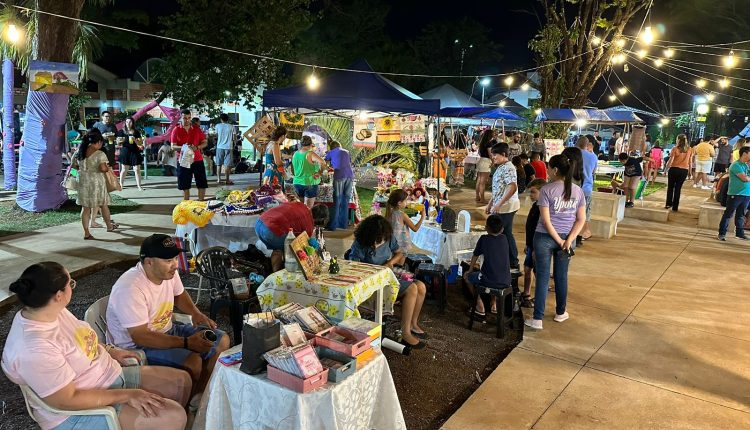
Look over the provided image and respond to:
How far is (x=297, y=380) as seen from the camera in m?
2.56

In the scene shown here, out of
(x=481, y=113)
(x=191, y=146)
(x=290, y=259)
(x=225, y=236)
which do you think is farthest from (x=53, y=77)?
(x=481, y=113)

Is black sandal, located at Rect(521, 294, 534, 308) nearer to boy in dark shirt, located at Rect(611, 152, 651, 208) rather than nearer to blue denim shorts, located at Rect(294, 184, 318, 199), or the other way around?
blue denim shorts, located at Rect(294, 184, 318, 199)

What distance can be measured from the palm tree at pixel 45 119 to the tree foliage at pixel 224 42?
578cm

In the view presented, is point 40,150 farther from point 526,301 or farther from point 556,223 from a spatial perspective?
point 556,223

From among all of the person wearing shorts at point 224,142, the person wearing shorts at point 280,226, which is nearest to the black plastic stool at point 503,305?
the person wearing shorts at point 280,226

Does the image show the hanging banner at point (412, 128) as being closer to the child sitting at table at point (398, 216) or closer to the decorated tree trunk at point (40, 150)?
the child sitting at table at point (398, 216)

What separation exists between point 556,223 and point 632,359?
1.38 meters

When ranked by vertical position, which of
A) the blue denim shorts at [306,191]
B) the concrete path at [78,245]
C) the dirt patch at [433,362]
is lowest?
the dirt patch at [433,362]

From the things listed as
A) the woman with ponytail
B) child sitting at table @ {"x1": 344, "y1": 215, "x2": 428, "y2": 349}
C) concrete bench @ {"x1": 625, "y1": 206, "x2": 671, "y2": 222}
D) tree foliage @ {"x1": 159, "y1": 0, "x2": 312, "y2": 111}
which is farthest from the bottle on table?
tree foliage @ {"x1": 159, "y1": 0, "x2": 312, "y2": 111}

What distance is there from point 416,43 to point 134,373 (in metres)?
47.5

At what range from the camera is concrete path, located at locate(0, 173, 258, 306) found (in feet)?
21.8

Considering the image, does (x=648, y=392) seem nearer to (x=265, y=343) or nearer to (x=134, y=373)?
(x=265, y=343)

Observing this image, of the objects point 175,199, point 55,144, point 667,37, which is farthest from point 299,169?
point 667,37

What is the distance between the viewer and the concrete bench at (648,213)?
39.0 feet
